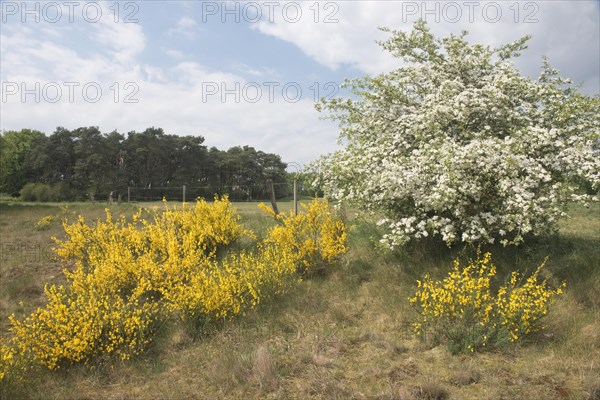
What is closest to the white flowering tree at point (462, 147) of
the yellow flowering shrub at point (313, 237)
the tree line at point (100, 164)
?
the yellow flowering shrub at point (313, 237)

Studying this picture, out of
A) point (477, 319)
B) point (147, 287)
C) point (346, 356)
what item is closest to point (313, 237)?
point (147, 287)

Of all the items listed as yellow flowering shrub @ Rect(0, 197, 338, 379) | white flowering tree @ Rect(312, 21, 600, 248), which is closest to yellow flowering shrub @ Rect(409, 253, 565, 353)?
white flowering tree @ Rect(312, 21, 600, 248)

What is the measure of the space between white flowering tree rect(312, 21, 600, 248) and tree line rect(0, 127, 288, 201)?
38.2m

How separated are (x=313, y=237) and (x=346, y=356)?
3567 millimetres

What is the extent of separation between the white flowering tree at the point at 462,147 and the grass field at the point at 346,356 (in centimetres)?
103

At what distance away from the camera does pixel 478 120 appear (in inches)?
307

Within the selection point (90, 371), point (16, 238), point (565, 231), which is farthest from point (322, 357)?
point (16, 238)

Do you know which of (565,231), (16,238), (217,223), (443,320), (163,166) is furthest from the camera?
(163,166)

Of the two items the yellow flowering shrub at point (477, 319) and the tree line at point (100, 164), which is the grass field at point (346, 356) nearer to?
the yellow flowering shrub at point (477, 319)

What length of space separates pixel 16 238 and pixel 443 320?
40.1 feet

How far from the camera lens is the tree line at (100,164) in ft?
157

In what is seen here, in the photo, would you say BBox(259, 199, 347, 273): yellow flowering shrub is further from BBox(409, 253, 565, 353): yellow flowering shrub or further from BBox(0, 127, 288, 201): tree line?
BBox(0, 127, 288, 201): tree line

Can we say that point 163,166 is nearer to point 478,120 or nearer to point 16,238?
point 16,238

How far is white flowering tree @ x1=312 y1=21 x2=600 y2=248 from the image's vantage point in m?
6.40
